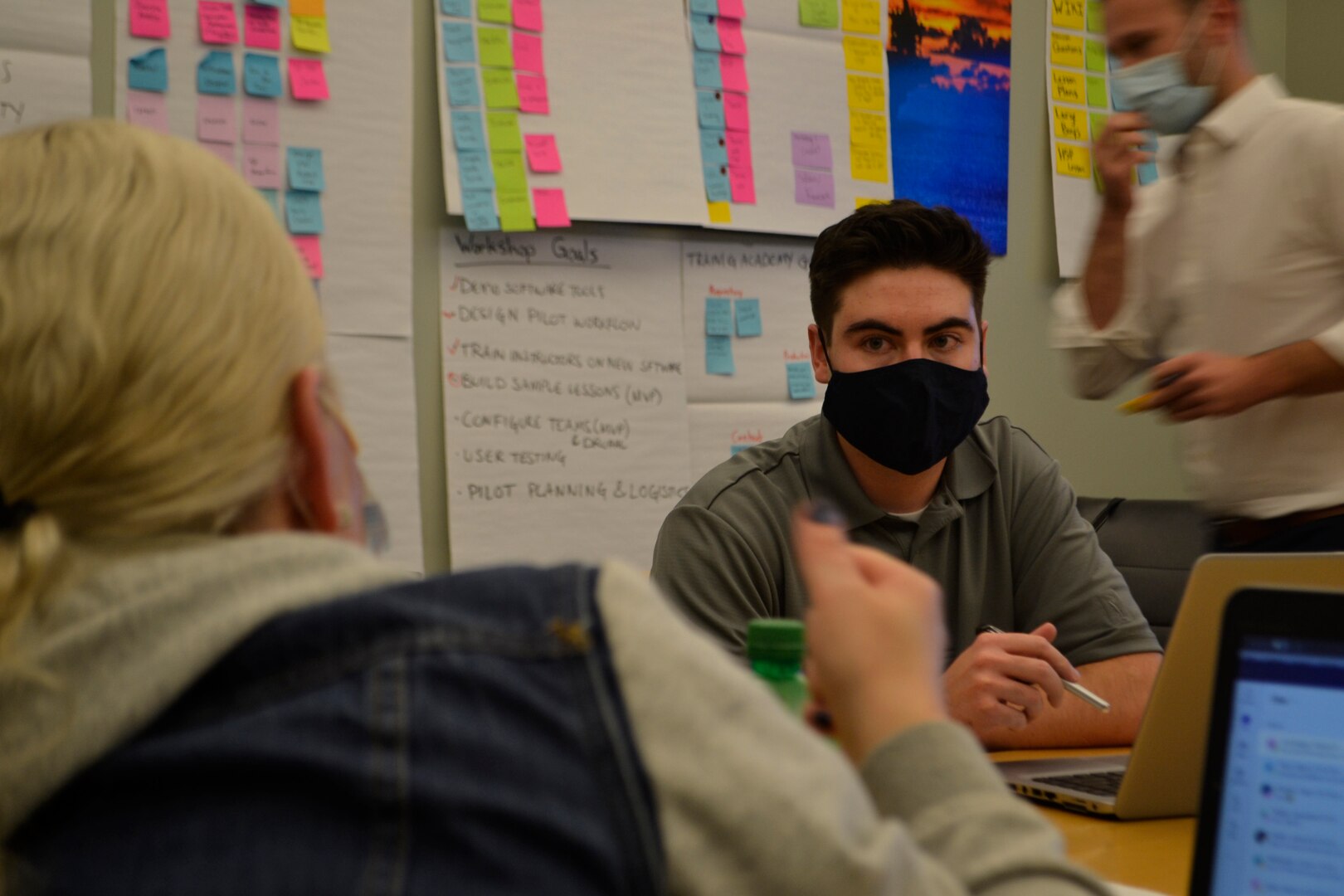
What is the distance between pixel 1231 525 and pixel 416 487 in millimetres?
1387

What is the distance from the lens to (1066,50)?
127 inches

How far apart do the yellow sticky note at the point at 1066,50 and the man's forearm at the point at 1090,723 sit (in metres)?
2.11

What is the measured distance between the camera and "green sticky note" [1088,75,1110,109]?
3.28 meters

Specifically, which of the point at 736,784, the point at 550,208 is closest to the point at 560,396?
the point at 550,208

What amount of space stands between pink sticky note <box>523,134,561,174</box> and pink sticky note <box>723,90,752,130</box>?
42 centimetres

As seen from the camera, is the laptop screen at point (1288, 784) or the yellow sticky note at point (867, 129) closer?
the laptop screen at point (1288, 784)

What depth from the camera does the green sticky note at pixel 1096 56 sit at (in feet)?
10.7

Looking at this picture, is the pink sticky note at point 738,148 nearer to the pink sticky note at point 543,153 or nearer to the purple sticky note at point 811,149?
the purple sticky note at point 811,149

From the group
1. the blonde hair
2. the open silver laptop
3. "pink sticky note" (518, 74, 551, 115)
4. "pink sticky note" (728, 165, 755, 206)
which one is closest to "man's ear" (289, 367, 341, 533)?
the blonde hair

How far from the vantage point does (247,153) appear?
2211 mm

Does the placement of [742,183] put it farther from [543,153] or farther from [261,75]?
[261,75]

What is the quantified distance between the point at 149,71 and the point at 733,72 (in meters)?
1.17

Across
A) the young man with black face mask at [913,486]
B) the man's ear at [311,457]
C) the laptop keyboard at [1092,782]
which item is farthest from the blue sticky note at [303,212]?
the man's ear at [311,457]

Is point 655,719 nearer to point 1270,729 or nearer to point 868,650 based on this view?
point 868,650
